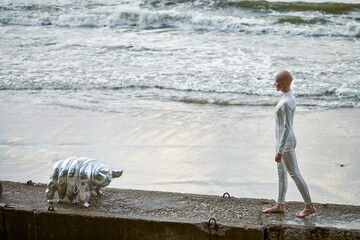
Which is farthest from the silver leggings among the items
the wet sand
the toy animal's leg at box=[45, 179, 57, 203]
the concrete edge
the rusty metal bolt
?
the toy animal's leg at box=[45, 179, 57, 203]

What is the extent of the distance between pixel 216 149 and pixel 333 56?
7.54 m

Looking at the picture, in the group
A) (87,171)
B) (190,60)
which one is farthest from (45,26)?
(87,171)

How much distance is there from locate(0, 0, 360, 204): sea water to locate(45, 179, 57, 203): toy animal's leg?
1706 mm

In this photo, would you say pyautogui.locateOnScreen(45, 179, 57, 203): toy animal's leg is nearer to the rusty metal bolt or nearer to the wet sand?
the wet sand

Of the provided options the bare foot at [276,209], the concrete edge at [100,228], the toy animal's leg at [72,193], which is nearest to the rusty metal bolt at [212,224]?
the concrete edge at [100,228]

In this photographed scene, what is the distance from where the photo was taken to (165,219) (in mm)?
4734

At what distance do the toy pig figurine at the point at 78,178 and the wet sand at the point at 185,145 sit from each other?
1341 millimetres

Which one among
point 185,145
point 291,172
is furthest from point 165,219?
point 185,145

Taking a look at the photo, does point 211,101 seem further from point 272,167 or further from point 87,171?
point 87,171

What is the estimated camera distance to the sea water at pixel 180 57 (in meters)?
10.2

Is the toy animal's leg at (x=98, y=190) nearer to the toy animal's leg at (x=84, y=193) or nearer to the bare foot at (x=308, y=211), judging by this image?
the toy animal's leg at (x=84, y=193)

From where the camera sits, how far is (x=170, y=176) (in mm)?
6758

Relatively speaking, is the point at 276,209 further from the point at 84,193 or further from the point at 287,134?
the point at 84,193

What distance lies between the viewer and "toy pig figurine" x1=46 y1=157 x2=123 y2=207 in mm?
5027
